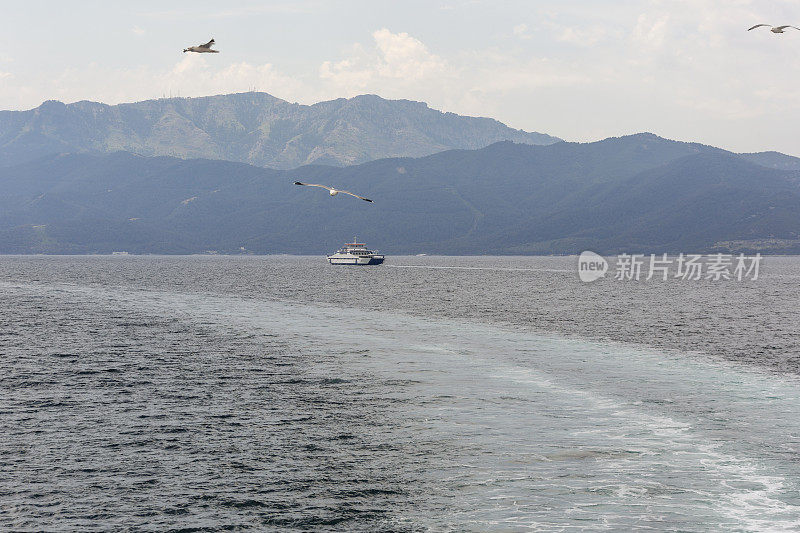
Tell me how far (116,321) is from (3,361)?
4011 cm

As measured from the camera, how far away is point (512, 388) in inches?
2064

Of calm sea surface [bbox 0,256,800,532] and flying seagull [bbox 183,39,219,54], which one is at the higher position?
flying seagull [bbox 183,39,219,54]

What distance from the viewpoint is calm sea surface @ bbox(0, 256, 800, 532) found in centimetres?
2844

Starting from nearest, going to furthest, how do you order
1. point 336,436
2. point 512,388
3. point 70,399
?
point 336,436 < point 70,399 < point 512,388

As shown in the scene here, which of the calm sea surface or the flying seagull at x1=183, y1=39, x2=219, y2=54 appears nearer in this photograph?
the calm sea surface

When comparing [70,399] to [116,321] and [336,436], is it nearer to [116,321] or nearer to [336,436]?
[336,436]

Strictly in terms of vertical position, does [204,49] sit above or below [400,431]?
above

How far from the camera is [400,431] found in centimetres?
4075

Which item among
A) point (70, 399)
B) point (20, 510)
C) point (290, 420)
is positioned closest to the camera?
point (20, 510)

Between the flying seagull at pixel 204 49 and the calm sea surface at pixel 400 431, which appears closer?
the calm sea surface at pixel 400 431

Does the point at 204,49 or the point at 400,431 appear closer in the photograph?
the point at 400,431

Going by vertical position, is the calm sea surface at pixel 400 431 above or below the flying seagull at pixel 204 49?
below

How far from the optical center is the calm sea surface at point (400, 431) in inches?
1120

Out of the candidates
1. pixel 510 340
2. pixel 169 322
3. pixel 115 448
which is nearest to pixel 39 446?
pixel 115 448
